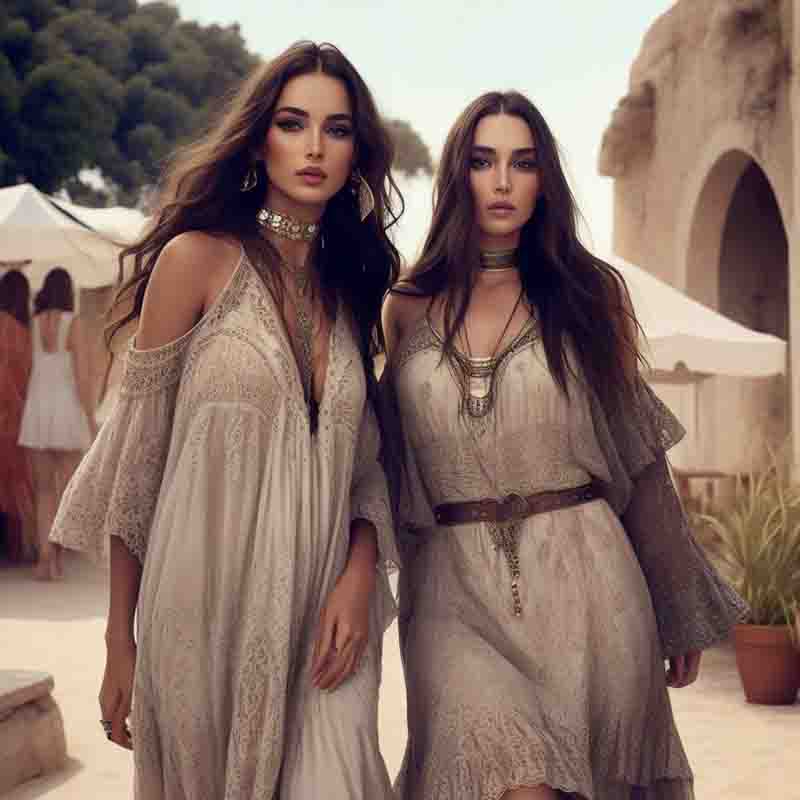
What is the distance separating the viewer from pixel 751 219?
1452cm

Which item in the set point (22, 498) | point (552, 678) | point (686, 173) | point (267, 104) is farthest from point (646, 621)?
point (686, 173)

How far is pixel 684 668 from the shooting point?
3590 millimetres

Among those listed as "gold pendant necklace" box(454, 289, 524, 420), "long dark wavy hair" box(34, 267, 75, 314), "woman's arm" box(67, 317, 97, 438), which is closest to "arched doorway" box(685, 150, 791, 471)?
"woman's arm" box(67, 317, 97, 438)

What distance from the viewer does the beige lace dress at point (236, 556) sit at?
2.86 metres

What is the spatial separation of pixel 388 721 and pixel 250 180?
3.56m

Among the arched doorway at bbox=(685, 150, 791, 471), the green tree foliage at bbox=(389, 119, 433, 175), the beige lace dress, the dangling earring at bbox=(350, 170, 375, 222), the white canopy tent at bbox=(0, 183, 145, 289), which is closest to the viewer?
the beige lace dress

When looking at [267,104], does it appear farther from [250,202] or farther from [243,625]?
[243,625]

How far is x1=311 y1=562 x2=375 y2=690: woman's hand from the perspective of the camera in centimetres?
288

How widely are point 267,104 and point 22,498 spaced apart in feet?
29.8

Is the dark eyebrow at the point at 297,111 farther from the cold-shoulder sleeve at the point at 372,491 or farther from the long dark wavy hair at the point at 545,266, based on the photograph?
the cold-shoulder sleeve at the point at 372,491

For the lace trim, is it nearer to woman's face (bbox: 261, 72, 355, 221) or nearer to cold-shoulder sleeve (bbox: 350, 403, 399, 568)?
woman's face (bbox: 261, 72, 355, 221)

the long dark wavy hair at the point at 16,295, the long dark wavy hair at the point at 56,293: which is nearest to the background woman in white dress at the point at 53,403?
the long dark wavy hair at the point at 56,293

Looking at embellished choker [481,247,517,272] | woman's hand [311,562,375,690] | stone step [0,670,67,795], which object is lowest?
stone step [0,670,67,795]

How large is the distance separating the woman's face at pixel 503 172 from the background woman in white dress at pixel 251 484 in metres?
0.31
